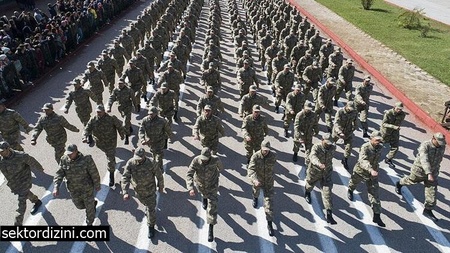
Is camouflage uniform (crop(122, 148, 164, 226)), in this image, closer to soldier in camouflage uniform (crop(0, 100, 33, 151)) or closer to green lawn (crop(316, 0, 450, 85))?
soldier in camouflage uniform (crop(0, 100, 33, 151))

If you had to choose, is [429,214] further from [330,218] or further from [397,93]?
[397,93]

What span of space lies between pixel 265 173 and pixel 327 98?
4.98 metres

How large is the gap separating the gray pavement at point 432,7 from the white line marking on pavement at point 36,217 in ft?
102

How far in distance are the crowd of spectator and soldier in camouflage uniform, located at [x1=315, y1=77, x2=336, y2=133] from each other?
36.9 ft

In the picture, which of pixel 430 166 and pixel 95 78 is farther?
pixel 95 78

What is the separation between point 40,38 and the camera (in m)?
16.4

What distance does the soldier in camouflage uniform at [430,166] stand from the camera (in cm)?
834

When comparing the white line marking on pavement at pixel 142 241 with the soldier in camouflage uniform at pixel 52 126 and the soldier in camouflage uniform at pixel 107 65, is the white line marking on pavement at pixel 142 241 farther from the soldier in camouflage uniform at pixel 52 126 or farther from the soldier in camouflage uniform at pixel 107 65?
the soldier in camouflage uniform at pixel 107 65

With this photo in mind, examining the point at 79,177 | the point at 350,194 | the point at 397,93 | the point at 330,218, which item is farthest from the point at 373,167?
the point at 397,93

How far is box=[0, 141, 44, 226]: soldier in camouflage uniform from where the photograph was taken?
7.50 m

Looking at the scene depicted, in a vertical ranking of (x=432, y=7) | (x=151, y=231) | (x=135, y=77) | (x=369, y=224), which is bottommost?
(x=151, y=231)

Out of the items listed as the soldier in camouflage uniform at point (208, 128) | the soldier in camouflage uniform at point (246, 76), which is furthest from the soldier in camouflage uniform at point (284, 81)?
the soldier in camouflage uniform at point (208, 128)

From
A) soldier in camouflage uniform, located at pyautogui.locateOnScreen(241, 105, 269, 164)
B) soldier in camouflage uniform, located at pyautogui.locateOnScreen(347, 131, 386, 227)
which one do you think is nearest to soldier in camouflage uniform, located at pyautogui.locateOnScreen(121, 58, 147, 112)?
soldier in camouflage uniform, located at pyautogui.locateOnScreen(241, 105, 269, 164)

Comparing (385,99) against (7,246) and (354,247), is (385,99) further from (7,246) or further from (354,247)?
(7,246)
